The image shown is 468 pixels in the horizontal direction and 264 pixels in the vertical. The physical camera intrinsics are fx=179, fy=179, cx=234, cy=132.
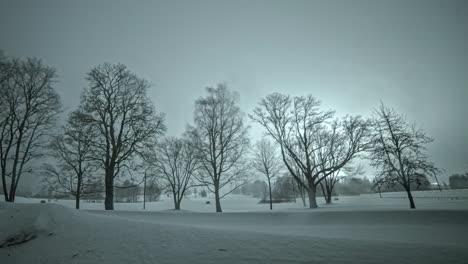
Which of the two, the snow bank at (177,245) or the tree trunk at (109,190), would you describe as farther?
the tree trunk at (109,190)

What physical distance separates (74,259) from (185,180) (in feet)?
99.2

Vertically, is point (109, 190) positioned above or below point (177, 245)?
above

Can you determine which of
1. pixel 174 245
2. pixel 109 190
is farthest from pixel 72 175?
pixel 174 245

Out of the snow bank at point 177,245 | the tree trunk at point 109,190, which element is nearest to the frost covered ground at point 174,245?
the snow bank at point 177,245

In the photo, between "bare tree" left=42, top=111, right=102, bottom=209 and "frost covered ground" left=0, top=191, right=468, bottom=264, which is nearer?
"frost covered ground" left=0, top=191, right=468, bottom=264

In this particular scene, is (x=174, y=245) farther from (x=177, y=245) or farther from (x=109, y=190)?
(x=109, y=190)

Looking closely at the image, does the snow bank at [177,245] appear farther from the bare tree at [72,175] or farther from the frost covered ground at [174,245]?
the bare tree at [72,175]

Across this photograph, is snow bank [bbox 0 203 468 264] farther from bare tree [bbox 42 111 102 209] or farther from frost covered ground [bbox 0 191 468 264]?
bare tree [bbox 42 111 102 209]

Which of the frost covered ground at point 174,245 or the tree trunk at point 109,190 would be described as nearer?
the frost covered ground at point 174,245

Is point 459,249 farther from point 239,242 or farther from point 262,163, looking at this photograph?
point 262,163

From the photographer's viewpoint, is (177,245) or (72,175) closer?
(177,245)

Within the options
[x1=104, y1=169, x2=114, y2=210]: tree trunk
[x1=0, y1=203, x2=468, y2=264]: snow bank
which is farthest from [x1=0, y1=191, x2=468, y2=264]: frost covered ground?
[x1=104, y1=169, x2=114, y2=210]: tree trunk

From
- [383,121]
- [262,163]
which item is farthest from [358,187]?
[383,121]

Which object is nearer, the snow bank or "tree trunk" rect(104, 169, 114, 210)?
the snow bank
